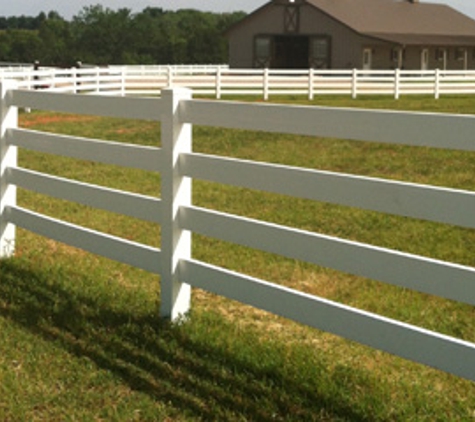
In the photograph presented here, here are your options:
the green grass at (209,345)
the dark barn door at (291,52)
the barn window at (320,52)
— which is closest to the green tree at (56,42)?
the dark barn door at (291,52)

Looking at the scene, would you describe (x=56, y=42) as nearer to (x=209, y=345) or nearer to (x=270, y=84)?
(x=270, y=84)

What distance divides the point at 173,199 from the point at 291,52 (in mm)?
52565

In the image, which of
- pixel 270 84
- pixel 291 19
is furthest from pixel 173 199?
pixel 291 19

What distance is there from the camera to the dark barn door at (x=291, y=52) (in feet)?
189

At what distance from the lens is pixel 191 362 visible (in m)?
5.78

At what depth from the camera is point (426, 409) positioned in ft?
16.4

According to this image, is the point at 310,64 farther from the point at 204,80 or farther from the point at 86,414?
the point at 86,414

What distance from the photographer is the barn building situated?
182 feet

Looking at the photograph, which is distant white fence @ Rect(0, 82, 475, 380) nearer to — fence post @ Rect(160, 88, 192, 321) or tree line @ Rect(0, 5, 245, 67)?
fence post @ Rect(160, 88, 192, 321)

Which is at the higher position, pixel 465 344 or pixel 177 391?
pixel 465 344

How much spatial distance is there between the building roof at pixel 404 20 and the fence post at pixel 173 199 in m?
49.4

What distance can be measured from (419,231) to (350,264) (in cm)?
520

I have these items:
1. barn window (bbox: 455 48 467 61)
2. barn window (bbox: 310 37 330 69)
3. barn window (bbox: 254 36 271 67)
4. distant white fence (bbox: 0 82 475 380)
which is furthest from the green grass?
barn window (bbox: 455 48 467 61)

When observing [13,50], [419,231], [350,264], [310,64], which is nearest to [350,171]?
[419,231]
